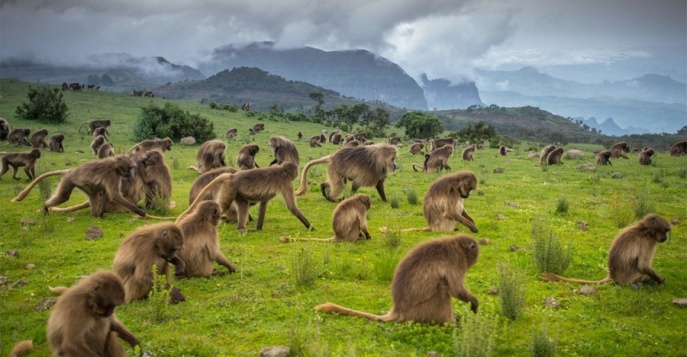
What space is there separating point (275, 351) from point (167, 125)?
103 feet

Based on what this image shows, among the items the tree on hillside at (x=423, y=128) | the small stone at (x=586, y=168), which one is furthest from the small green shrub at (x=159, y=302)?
the tree on hillside at (x=423, y=128)

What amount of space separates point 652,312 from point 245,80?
185 meters

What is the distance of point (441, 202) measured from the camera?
11.6 meters

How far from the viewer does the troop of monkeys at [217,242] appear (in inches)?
211

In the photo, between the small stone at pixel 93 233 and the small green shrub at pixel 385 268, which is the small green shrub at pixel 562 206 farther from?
the small stone at pixel 93 233

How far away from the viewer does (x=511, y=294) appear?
22.6 feet

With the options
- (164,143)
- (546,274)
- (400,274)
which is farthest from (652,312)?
(164,143)

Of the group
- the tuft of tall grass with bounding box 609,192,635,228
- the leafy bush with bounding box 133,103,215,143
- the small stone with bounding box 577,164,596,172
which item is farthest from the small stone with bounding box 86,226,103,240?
the small stone with bounding box 577,164,596,172

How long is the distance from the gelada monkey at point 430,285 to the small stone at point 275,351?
1.47 meters

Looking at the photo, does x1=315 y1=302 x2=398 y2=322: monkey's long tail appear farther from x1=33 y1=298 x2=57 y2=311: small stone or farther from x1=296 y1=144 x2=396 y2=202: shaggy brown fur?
x1=296 y1=144 x2=396 y2=202: shaggy brown fur

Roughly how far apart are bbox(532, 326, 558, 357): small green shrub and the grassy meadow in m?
0.02

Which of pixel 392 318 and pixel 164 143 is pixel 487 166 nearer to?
pixel 164 143

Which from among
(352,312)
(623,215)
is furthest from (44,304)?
(623,215)

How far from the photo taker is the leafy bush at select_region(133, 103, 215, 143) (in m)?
34.1
